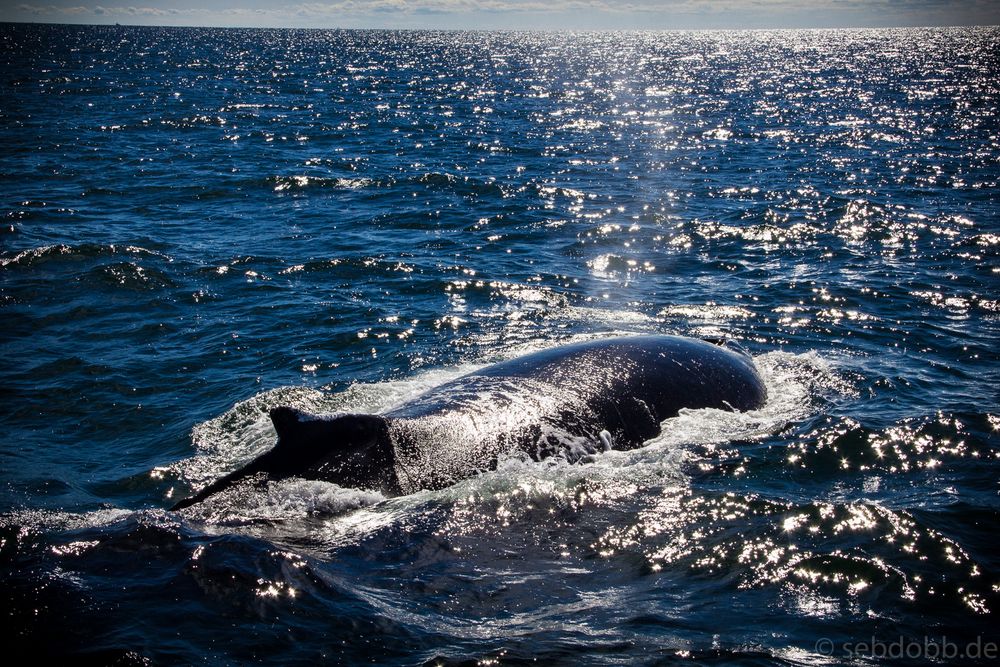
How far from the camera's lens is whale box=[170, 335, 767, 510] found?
667cm

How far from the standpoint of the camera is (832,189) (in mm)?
24938

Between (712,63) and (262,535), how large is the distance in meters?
114

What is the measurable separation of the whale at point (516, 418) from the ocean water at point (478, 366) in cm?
21

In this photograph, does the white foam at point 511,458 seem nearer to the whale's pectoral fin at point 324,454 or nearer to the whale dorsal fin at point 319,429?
the whale's pectoral fin at point 324,454

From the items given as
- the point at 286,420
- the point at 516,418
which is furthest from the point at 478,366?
the point at 286,420

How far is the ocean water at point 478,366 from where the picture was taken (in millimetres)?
5367

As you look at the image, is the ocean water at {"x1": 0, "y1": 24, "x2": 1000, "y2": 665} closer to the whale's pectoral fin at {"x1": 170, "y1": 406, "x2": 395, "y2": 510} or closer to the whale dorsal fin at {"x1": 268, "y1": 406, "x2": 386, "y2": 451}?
the whale's pectoral fin at {"x1": 170, "y1": 406, "x2": 395, "y2": 510}

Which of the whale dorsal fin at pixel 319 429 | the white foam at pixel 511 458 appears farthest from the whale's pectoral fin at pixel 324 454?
the white foam at pixel 511 458

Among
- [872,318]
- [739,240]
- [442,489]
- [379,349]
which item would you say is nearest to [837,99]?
[739,240]

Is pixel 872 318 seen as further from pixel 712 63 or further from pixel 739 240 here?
pixel 712 63

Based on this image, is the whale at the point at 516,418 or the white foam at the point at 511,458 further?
the whale at the point at 516,418

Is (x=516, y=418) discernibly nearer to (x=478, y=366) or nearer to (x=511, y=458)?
(x=511, y=458)

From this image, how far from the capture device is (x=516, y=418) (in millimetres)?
7852

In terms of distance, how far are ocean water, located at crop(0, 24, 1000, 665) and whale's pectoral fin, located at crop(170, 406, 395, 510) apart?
0.19 m
